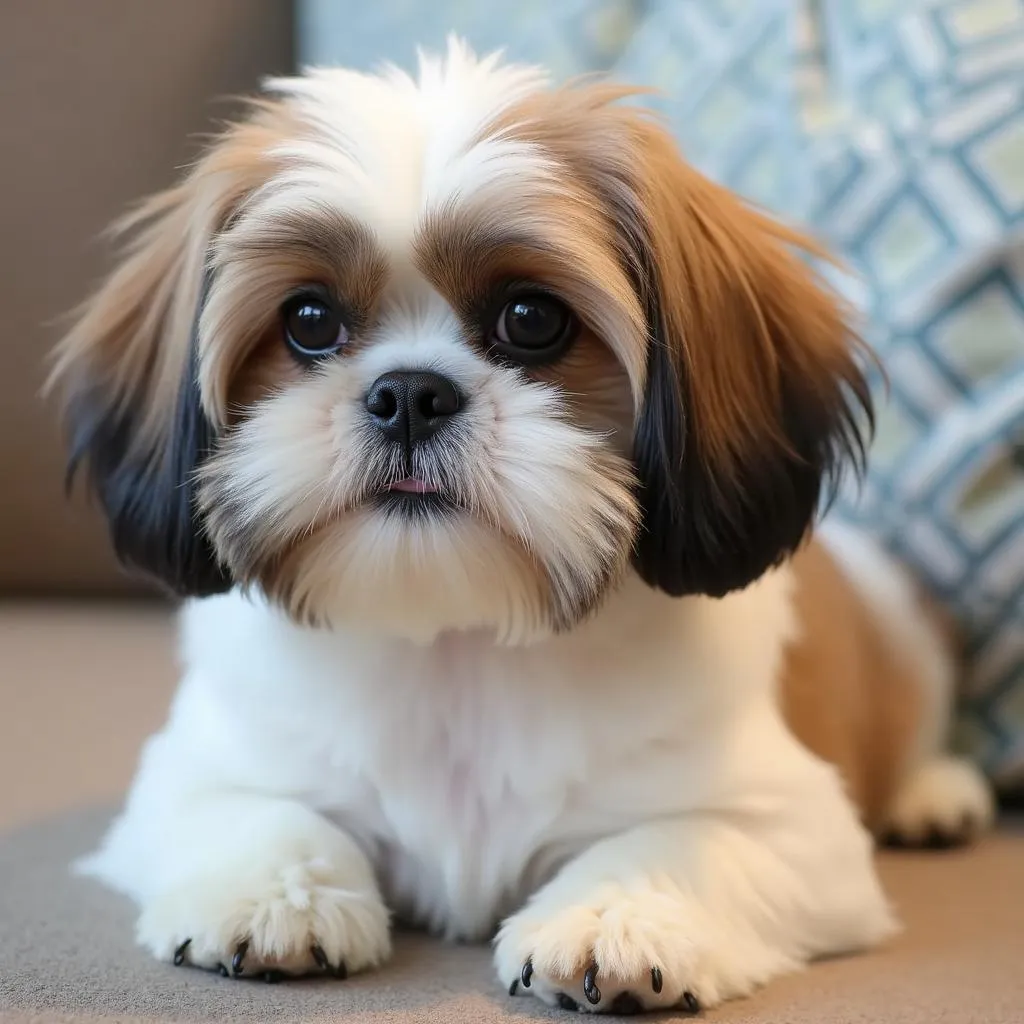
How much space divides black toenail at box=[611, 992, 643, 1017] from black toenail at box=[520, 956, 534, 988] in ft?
0.24

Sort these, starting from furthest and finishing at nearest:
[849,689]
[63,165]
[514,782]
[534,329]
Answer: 1. [63,165]
2. [849,689]
3. [514,782]
4. [534,329]

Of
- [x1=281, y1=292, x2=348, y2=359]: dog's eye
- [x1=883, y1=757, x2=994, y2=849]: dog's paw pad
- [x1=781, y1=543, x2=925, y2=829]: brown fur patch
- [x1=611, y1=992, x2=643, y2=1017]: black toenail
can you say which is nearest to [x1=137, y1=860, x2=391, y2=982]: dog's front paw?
[x1=611, y1=992, x2=643, y2=1017]: black toenail

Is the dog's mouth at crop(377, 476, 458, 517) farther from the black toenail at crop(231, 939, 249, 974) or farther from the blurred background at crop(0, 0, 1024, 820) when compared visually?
the blurred background at crop(0, 0, 1024, 820)

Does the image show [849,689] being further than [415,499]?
Yes

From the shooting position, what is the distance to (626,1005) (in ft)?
3.86

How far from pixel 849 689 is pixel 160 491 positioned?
972mm

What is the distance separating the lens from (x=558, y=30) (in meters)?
2.55

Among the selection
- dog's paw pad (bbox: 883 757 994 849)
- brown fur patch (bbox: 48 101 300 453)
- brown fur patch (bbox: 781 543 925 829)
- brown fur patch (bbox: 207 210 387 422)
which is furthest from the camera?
dog's paw pad (bbox: 883 757 994 849)

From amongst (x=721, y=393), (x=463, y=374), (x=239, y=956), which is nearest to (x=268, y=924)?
(x=239, y=956)

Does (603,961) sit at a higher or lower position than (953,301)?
lower

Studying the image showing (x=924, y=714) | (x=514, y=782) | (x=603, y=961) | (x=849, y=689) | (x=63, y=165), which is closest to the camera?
(x=603, y=961)

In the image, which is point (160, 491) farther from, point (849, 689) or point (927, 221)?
point (927, 221)

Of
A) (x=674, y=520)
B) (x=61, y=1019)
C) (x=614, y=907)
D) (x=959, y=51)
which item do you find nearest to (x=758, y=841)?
(x=614, y=907)

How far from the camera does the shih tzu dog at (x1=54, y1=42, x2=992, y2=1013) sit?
122cm
